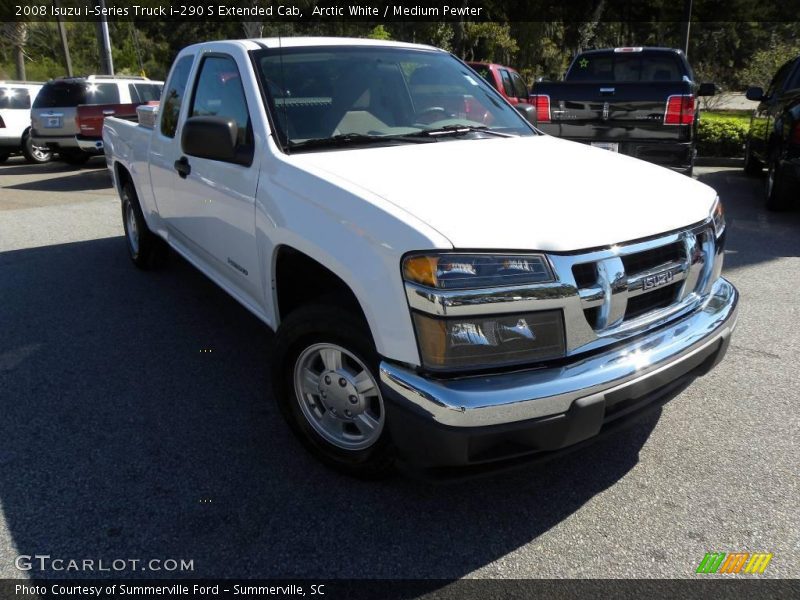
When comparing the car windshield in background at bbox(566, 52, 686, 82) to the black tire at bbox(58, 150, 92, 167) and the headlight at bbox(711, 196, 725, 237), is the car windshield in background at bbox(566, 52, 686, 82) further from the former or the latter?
the black tire at bbox(58, 150, 92, 167)

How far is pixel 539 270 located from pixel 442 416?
59 centimetres

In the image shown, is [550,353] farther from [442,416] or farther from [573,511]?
[573,511]

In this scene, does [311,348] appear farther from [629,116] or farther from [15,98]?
[15,98]

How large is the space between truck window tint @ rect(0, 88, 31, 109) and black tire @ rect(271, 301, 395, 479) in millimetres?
14973

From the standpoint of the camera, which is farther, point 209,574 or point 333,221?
point 333,221

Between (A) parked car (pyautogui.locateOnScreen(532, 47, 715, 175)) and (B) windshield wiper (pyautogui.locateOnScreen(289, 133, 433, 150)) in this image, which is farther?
(A) parked car (pyautogui.locateOnScreen(532, 47, 715, 175))

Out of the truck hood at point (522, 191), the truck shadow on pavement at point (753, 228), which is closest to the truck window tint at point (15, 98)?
the truck shadow on pavement at point (753, 228)

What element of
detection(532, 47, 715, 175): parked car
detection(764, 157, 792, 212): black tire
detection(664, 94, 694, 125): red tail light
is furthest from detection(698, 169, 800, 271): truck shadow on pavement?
detection(664, 94, 694, 125): red tail light

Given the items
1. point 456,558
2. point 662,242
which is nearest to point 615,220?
point 662,242

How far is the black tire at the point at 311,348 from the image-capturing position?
2.58 m

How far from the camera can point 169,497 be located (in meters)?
2.84

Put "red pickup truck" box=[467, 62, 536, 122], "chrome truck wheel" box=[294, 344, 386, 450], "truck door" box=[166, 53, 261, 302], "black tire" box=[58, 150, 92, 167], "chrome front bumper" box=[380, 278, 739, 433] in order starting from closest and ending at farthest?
"chrome front bumper" box=[380, 278, 739, 433] < "chrome truck wheel" box=[294, 344, 386, 450] < "truck door" box=[166, 53, 261, 302] < "red pickup truck" box=[467, 62, 536, 122] < "black tire" box=[58, 150, 92, 167]

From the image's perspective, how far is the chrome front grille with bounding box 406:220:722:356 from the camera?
226 centimetres

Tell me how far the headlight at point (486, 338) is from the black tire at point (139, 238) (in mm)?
4048
